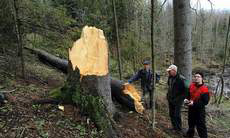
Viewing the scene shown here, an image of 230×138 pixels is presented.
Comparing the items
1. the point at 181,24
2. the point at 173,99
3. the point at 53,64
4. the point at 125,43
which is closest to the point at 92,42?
the point at 173,99

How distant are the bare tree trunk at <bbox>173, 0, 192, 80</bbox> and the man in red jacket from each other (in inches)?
82.8

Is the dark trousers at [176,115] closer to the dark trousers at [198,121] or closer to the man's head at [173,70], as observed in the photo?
the dark trousers at [198,121]

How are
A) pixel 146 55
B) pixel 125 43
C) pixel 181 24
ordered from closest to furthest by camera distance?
pixel 181 24 < pixel 125 43 < pixel 146 55

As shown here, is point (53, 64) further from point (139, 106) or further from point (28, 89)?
point (139, 106)

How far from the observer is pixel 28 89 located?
16.6ft

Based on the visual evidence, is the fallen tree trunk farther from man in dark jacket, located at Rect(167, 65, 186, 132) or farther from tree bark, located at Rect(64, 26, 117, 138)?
tree bark, located at Rect(64, 26, 117, 138)

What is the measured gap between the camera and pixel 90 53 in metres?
4.35

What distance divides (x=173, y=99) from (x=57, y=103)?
2.60 m

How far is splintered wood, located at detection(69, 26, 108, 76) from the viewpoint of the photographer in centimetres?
417

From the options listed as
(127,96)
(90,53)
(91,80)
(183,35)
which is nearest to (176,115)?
(127,96)

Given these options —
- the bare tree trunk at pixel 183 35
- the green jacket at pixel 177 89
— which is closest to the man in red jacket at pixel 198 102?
the green jacket at pixel 177 89

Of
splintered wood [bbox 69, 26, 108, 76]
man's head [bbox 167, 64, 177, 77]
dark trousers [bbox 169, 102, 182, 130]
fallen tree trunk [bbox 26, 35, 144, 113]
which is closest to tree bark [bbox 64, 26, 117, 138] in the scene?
splintered wood [bbox 69, 26, 108, 76]

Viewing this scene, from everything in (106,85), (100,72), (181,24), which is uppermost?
(181,24)

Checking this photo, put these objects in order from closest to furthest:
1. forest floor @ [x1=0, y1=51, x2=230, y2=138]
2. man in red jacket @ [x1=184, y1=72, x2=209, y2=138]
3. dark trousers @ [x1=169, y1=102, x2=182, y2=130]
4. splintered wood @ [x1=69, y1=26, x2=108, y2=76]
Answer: forest floor @ [x1=0, y1=51, x2=230, y2=138]
splintered wood @ [x1=69, y1=26, x2=108, y2=76]
man in red jacket @ [x1=184, y1=72, x2=209, y2=138]
dark trousers @ [x1=169, y1=102, x2=182, y2=130]
